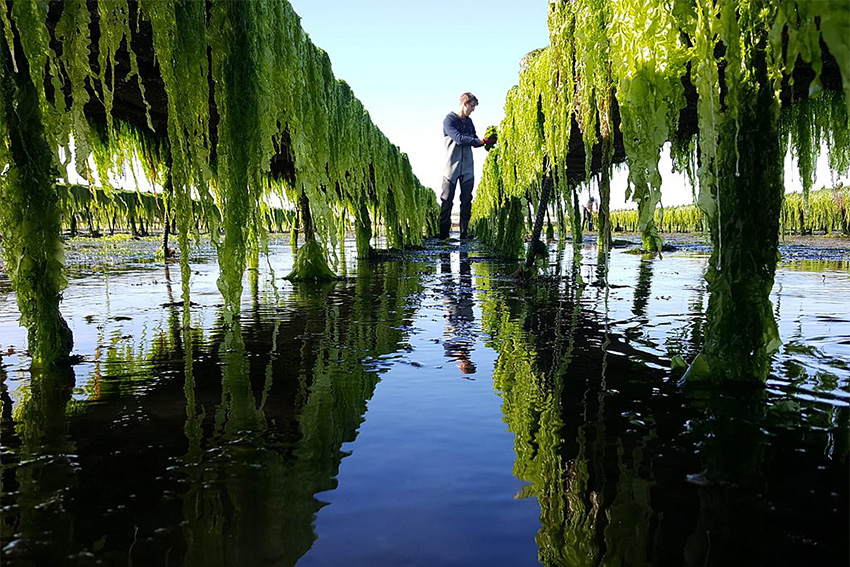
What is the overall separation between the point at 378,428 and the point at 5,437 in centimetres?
132

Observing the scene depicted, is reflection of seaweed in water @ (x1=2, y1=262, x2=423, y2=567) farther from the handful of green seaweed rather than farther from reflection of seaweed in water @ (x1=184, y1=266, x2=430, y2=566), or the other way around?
the handful of green seaweed

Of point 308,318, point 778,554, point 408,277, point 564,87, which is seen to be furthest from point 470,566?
point 408,277

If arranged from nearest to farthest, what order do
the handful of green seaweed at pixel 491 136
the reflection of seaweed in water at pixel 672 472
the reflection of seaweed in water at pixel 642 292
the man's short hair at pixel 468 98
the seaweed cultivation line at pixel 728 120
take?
the reflection of seaweed in water at pixel 672 472
the seaweed cultivation line at pixel 728 120
the reflection of seaweed in water at pixel 642 292
the handful of green seaweed at pixel 491 136
the man's short hair at pixel 468 98

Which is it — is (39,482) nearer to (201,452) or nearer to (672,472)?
(201,452)

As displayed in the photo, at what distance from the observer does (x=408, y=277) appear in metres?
7.41

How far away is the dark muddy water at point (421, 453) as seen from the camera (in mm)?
1118

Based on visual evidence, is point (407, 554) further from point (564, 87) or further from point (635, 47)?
point (564, 87)

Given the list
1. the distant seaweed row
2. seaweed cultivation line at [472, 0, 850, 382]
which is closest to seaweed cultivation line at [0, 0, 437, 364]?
seaweed cultivation line at [472, 0, 850, 382]

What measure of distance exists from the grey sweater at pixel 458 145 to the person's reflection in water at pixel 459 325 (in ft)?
28.2

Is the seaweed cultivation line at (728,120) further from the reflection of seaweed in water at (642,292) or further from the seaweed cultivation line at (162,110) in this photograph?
the seaweed cultivation line at (162,110)

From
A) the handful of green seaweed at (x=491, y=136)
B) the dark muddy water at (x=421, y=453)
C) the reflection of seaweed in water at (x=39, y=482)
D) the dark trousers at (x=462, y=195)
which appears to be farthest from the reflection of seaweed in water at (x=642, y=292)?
the dark trousers at (x=462, y=195)

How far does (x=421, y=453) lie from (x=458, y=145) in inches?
546

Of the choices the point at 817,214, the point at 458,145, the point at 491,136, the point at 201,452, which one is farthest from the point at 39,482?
the point at 817,214

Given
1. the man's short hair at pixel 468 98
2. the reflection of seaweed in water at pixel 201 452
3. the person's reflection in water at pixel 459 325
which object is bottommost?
the reflection of seaweed in water at pixel 201 452
